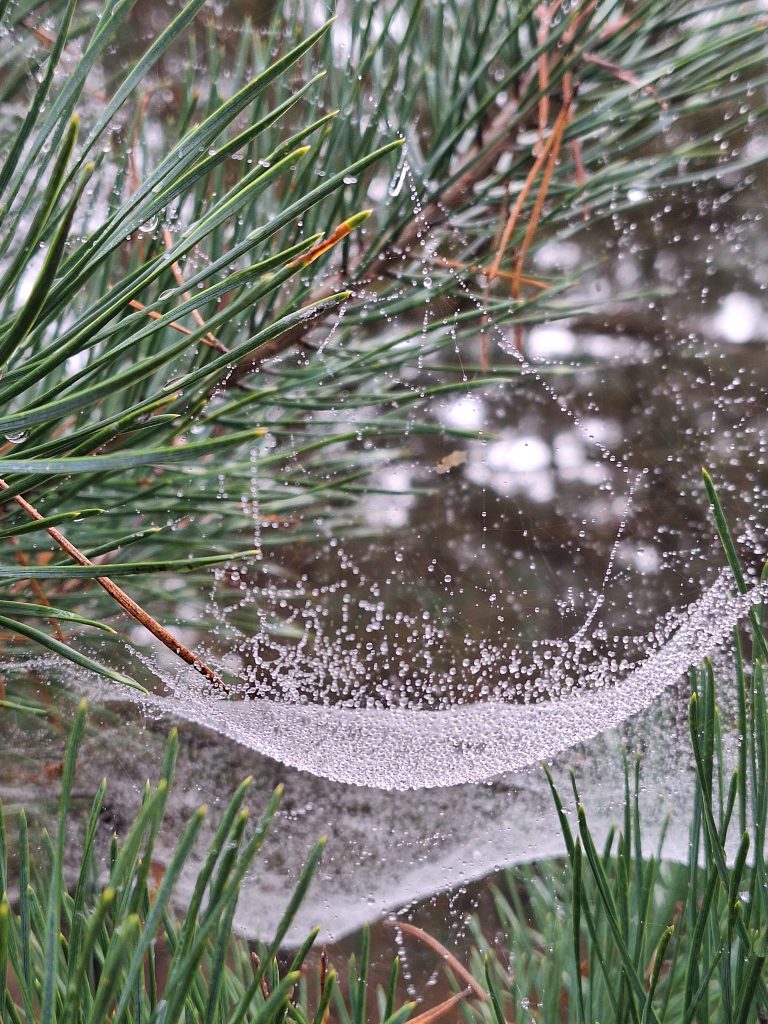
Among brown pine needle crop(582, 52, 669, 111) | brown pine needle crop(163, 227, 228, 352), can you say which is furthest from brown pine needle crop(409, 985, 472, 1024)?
brown pine needle crop(582, 52, 669, 111)

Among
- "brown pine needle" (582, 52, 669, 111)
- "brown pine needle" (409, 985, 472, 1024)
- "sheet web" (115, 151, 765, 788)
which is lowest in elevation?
"brown pine needle" (409, 985, 472, 1024)

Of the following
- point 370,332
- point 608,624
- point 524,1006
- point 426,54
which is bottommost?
point 524,1006

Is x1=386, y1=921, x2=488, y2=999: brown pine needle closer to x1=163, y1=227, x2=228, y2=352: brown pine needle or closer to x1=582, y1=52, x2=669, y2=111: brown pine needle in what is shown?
x1=163, y1=227, x2=228, y2=352: brown pine needle

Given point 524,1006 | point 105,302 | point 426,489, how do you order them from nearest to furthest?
1. point 105,302
2. point 524,1006
3. point 426,489

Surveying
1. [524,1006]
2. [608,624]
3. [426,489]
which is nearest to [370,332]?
[426,489]

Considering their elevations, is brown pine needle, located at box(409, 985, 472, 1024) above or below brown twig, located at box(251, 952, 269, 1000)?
below

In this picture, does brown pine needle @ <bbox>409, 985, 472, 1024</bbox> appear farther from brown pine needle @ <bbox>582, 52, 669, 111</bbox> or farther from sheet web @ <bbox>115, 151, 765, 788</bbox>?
brown pine needle @ <bbox>582, 52, 669, 111</bbox>

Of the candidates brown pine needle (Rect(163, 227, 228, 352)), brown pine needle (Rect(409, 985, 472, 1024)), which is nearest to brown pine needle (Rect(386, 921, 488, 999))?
brown pine needle (Rect(409, 985, 472, 1024))

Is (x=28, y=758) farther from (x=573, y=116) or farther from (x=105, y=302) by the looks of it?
(x=573, y=116)
